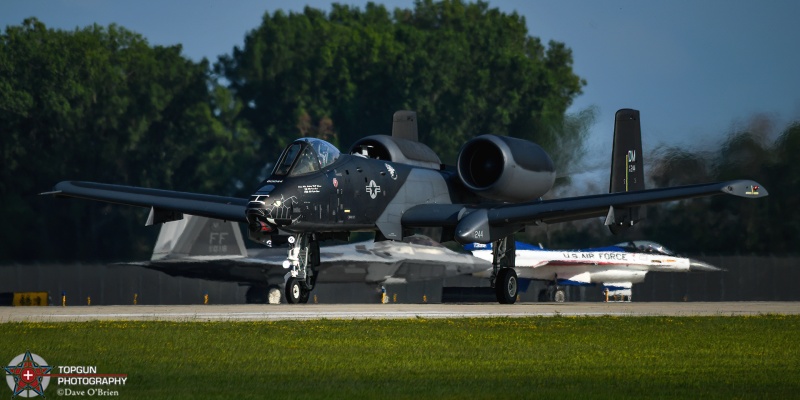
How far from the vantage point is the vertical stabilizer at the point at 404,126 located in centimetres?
3200

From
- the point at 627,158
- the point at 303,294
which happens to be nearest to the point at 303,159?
the point at 303,294

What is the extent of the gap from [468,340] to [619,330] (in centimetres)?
323

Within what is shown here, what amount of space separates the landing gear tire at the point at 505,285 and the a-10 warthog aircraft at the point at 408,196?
30 mm

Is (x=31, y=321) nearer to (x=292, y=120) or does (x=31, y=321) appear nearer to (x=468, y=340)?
(x=468, y=340)

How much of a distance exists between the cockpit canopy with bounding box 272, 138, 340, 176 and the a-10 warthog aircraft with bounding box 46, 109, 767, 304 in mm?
22

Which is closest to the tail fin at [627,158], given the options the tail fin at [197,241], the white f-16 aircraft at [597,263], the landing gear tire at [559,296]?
the white f-16 aircraft at [597,263]

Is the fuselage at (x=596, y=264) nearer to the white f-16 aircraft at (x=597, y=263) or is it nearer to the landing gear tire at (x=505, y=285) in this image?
the white f-16 aircraft at (x=597, y=263)

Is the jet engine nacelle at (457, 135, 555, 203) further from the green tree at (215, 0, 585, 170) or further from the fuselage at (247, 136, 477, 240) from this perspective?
the green tree at (215, 0, 585, 170)

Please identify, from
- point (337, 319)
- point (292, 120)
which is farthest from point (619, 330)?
point (292, 120)

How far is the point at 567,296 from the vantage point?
166 ft

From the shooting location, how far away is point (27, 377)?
12.1 metres

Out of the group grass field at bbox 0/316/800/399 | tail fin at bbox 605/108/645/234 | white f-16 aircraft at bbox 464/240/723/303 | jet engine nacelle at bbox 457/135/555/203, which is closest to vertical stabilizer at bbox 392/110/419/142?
jet engine nacelle at bbox 457/135/555/203

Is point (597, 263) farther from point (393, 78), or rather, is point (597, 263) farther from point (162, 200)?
point (393, 78)

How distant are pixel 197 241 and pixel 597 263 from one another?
1437 cm
